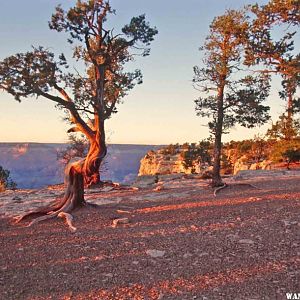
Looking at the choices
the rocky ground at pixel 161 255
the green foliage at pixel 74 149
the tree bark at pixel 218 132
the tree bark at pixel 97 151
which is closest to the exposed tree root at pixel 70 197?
the rocky ground at pixel 161 255

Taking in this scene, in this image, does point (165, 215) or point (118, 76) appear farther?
point (118, 76)

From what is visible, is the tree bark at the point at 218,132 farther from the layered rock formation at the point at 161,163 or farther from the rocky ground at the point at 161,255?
the layered rock formation at the point at 161,163

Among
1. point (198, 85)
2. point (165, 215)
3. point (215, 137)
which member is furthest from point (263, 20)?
point (165, 215)

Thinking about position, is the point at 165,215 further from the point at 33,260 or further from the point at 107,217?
the point at 33,260

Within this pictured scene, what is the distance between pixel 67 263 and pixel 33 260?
835 mm

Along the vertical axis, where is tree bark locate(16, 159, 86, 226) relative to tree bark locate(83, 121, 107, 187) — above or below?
below

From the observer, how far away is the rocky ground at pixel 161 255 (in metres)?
5.23

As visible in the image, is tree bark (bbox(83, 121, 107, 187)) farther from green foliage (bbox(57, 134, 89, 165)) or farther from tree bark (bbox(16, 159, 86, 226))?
green foliage (bbox(57, 134, 89, 165))

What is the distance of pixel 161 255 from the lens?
22.1 ft

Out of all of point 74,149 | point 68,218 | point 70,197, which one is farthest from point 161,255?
point 74,149

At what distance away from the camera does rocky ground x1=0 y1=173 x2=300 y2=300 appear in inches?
206

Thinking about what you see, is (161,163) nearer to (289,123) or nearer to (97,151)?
(289,123)

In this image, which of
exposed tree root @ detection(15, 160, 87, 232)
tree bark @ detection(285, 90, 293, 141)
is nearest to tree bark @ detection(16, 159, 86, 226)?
exposed tree root @ detection(15, 160, 87, 232)

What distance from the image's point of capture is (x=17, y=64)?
15609mm
